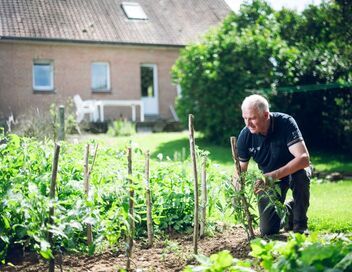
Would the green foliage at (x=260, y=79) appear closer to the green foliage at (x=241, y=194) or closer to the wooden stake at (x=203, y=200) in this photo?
the wooden stake at (x=203, y=200)

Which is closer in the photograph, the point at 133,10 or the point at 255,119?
the point at 255,119

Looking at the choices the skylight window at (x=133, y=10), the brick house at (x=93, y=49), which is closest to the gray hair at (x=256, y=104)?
the brick house at (x=93, y=49)

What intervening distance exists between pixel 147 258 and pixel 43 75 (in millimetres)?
18756

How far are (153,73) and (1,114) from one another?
674cm

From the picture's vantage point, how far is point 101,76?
24062 millimetres

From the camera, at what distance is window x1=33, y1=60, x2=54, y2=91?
22766 millimetres

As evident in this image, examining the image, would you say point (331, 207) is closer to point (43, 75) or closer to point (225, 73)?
point (225, 73)

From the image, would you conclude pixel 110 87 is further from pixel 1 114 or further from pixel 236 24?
pixel 236 24

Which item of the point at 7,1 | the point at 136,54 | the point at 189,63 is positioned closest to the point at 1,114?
the point at 7,1

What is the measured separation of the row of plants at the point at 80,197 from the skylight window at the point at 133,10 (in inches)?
714

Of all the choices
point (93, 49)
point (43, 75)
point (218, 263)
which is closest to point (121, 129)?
point (43, 75)

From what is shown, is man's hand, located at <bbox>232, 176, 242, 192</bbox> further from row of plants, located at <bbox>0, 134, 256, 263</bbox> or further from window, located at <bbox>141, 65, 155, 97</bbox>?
window, located at <bbox>141, 65, 155, 97</bbox>

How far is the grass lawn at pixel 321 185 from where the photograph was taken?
268 inches

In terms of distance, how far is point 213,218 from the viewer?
6.73m
